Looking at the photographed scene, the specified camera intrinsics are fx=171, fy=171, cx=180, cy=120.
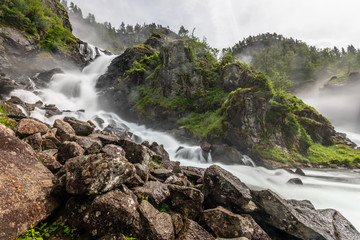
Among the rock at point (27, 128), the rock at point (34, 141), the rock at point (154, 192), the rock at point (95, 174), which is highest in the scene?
the rock at point (27, 128)

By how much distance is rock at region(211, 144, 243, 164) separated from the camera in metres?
16.7

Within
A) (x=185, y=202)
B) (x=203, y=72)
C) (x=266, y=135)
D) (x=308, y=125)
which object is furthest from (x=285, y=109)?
(x=185, y=202)

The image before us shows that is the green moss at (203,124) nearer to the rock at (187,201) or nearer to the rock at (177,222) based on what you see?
the rock at (187,201)

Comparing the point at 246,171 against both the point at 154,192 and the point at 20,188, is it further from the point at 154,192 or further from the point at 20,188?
the point at 20,188

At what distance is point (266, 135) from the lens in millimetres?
19609

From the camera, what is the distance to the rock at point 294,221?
15.0ft

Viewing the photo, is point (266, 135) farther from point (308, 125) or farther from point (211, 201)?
point (211, 201)

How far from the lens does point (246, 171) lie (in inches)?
595

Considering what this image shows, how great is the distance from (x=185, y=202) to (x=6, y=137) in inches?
176

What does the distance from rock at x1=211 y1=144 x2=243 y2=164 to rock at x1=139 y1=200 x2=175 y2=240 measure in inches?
539

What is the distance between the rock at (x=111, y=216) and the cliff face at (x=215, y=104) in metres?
17.2

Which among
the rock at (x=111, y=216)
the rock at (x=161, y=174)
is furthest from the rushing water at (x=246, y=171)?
the rock at (x=111, y=216)

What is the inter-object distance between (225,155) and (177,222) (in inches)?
541

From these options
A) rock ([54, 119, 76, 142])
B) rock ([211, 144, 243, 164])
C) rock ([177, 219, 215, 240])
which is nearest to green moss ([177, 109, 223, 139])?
A: rock ([211, 144, 243, 164])
